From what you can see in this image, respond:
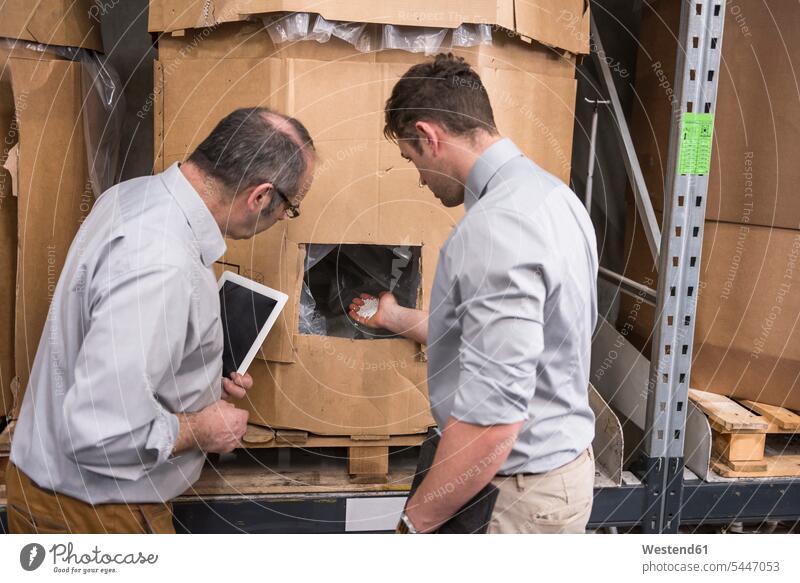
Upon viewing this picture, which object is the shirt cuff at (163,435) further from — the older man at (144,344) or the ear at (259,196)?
the ear at (259,196)

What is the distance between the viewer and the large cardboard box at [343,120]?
1.40 meters

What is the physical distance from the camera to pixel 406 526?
56.1 inches

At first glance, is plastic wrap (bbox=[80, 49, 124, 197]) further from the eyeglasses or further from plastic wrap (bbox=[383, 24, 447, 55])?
plastic wrap (bbox=[383, 24, 447, 55])

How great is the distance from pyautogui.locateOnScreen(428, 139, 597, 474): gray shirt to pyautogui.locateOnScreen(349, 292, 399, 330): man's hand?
0.23 metres

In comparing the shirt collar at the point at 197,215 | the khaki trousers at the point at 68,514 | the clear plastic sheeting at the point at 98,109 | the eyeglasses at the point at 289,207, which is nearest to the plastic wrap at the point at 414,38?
the eyeglasses at the point at 289,207

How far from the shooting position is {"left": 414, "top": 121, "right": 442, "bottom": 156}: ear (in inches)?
51.0

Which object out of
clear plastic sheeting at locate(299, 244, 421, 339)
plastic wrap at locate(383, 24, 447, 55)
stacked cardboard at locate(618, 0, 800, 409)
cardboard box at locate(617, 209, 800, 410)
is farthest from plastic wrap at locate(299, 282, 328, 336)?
cardboard box at locate(617, 209, 800, 410)

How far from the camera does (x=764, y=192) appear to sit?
176cm

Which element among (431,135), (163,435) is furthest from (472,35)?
(163,435)

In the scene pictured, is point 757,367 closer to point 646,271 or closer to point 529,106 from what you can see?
point 646,271

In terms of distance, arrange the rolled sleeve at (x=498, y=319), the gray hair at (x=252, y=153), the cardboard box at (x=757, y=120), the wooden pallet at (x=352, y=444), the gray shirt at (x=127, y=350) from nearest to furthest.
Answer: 1. the rolled sleeve at (x=498, y=319)
2. the gray shirt at (x=127, y=350)
3. the gray hair at (x=252, y=153)
4. the wooden pallet at (x=352, y=444)
5. the cardboard box at (x=757, y=120)

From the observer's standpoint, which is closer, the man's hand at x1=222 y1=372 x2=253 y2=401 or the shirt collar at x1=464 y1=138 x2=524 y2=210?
the shirt collar at x1=464 y1=138 x2=524 y2=210

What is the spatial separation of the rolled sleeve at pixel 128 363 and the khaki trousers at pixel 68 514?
134 mm
